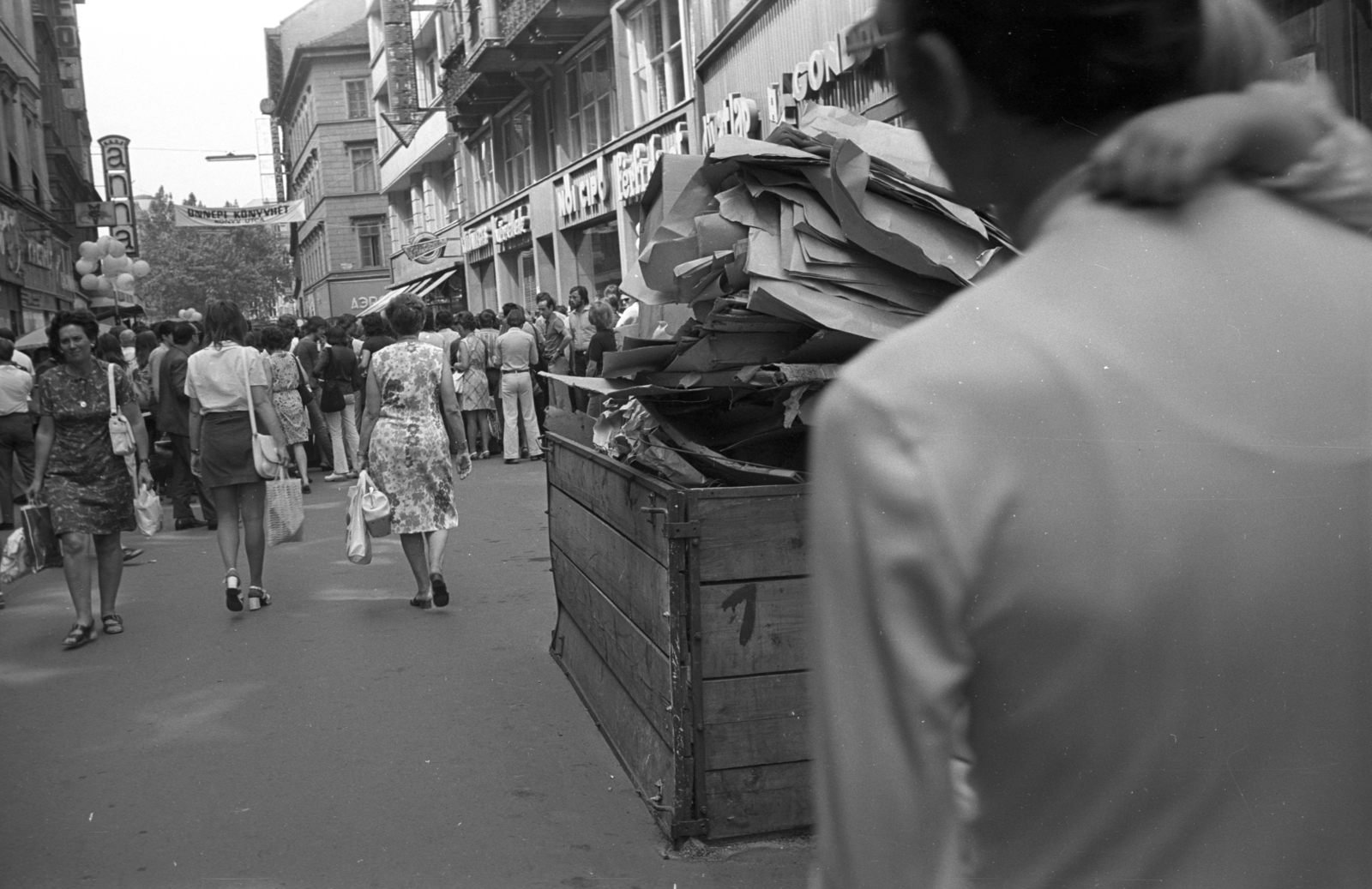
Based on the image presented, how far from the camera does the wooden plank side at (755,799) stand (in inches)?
159

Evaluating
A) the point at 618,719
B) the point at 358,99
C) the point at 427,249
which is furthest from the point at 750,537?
the point at 358,99

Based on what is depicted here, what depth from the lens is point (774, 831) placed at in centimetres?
409

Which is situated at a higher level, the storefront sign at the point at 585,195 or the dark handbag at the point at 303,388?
the storefront sign at the point at 585,195

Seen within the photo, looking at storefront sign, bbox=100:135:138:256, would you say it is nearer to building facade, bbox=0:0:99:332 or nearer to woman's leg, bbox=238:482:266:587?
building facade, bbox=0:0:99:332

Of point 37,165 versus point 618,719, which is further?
point 37,165

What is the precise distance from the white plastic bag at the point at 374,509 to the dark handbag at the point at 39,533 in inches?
64.8

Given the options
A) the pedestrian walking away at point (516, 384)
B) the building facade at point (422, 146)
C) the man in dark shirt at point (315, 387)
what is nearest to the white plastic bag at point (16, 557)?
the man in dark shirt at point (315, 387)

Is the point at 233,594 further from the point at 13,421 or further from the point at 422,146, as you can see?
the point at 422,146

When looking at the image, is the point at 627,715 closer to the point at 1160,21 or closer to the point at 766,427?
the point at 766,427

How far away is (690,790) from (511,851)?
64cm

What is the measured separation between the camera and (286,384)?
545 inches

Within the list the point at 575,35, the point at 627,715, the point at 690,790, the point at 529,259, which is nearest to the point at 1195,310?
the point at 690,790

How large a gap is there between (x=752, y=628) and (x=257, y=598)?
5263mm

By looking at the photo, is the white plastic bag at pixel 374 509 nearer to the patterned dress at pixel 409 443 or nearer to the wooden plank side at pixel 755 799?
the patterned dress at pixel 409 443
